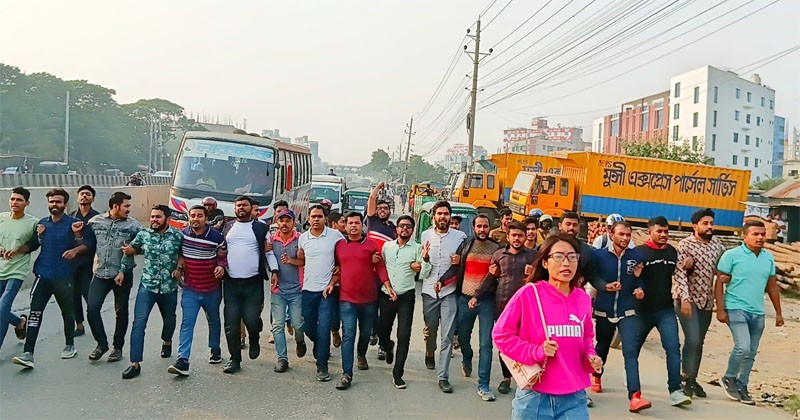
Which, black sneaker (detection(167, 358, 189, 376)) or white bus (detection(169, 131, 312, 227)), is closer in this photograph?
black sneaker (detection(167, 358, 189, 376))

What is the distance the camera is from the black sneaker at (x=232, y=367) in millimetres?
6387

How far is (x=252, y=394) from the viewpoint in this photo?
19.0ft

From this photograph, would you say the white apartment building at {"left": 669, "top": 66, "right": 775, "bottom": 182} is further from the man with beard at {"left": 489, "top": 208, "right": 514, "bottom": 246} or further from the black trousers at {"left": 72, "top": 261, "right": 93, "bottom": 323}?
the black trousers at {"left": 72, "top": 261, "right": 93, "bottom": 323}

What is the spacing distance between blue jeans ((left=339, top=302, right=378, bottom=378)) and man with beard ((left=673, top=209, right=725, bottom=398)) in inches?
117

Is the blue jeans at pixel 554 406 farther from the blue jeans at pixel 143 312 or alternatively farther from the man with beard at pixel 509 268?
the blue jeans at pixel 143 312

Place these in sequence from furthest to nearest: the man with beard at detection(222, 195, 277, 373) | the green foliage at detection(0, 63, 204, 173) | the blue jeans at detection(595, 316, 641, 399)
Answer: the green foliage at detection(0, 63, 204, 173) < the man with beard at detection(222, 195, 277, 373) < the blue jeans at detection(595, 316, 641, 399)

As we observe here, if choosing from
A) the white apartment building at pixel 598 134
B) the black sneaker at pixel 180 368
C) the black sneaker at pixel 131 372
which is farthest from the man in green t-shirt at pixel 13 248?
the white apartment building at pixel 598 134

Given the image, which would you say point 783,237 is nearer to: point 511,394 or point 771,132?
point 511,394

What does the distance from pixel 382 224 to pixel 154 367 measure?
296cm

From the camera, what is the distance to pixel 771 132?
235ft

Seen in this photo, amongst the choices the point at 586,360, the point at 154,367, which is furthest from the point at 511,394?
the point at 154,367

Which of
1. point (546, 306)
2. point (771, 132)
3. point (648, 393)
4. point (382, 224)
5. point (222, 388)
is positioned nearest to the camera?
point (546, 306)

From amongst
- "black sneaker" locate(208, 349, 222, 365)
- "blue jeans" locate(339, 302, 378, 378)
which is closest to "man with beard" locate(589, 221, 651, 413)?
"blue jeans" locate(339, 302, 378, 378)

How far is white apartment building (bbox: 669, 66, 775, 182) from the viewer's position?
65688 millimetres
